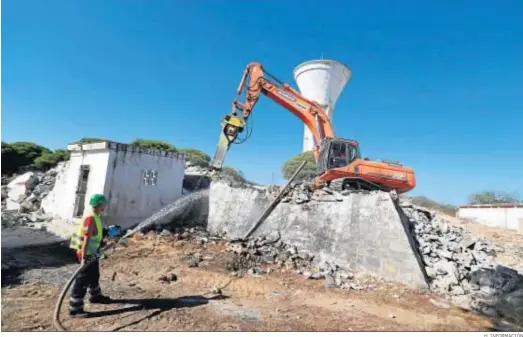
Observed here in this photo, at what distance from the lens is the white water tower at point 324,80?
28109 millimetres

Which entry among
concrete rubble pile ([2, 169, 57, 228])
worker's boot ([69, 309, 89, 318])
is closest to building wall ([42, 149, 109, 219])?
concrete rubble pile ([2, 169, 57, 228])

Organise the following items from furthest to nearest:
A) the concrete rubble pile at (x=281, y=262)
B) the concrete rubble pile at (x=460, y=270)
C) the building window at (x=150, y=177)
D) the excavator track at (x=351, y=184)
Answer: the building window at (x=150, y=177) → the excavator track at (x=351, y=184) → the concrete rubble pile at (x=281, y=262) → the concrete rubble pile at (x=460, y=270)

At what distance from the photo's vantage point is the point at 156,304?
4.74m

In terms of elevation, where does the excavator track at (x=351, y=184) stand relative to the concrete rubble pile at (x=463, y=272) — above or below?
above

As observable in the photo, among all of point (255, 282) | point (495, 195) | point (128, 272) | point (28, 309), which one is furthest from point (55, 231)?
point (495, 195)

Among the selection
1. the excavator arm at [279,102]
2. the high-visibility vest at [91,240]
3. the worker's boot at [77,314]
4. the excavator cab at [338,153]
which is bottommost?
the worker's boot at [77,314]

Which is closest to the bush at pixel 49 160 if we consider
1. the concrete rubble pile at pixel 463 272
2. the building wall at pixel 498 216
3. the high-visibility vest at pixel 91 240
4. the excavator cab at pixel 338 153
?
the excavator cab at pixel 338 153

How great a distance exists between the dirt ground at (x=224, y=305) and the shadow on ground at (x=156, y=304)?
0.04 ft

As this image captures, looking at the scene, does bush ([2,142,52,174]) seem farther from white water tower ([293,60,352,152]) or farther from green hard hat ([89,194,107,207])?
white water tower ([293,60,352,152])

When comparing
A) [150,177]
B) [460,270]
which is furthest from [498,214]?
[150,177]

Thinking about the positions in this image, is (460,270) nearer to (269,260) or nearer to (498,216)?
(269,260)

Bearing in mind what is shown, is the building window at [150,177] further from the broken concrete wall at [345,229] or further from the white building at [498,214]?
the white building at [498,214]

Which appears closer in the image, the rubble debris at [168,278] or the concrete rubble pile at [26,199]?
the rubble debris at [168,278]

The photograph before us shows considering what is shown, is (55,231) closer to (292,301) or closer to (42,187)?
(42,187)
